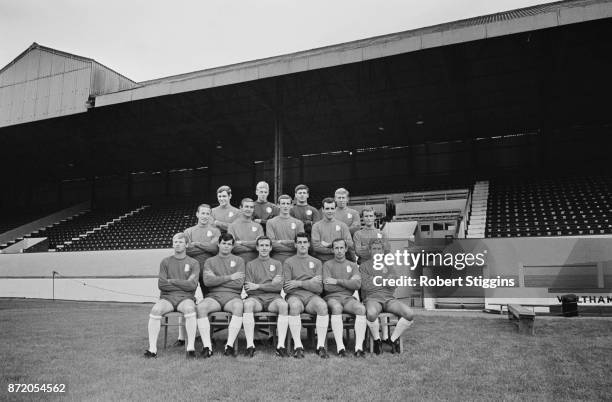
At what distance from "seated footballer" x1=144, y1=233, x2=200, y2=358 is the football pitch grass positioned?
503 millimetres

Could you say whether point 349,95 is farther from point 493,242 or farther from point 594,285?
point 594,285

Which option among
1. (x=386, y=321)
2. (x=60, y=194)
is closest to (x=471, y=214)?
(x=386, y=321)

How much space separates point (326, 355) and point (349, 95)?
557 inches

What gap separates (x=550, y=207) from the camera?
61.1 feet

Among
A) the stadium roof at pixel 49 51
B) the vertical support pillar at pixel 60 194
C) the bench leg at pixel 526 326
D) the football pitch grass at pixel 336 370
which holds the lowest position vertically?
the football pitch grass at pixel 336 370

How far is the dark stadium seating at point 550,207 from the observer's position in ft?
53.8

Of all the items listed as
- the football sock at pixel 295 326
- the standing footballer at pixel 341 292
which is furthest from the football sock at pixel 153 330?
the standing footballer at pixel 341 292

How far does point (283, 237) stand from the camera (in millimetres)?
7348

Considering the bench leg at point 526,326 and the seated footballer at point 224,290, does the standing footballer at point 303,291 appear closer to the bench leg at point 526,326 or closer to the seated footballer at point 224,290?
the seated footballer at point 224,290

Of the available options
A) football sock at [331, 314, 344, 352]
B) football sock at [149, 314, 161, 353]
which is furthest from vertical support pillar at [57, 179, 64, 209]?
football sock at [331, 314, 344, 352]

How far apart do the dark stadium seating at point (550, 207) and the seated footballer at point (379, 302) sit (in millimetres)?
10914

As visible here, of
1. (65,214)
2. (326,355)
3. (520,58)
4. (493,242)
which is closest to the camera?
(326,355)

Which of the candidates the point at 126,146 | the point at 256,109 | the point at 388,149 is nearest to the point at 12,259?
the point at 126,146

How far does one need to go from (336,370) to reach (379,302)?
5.07ft
